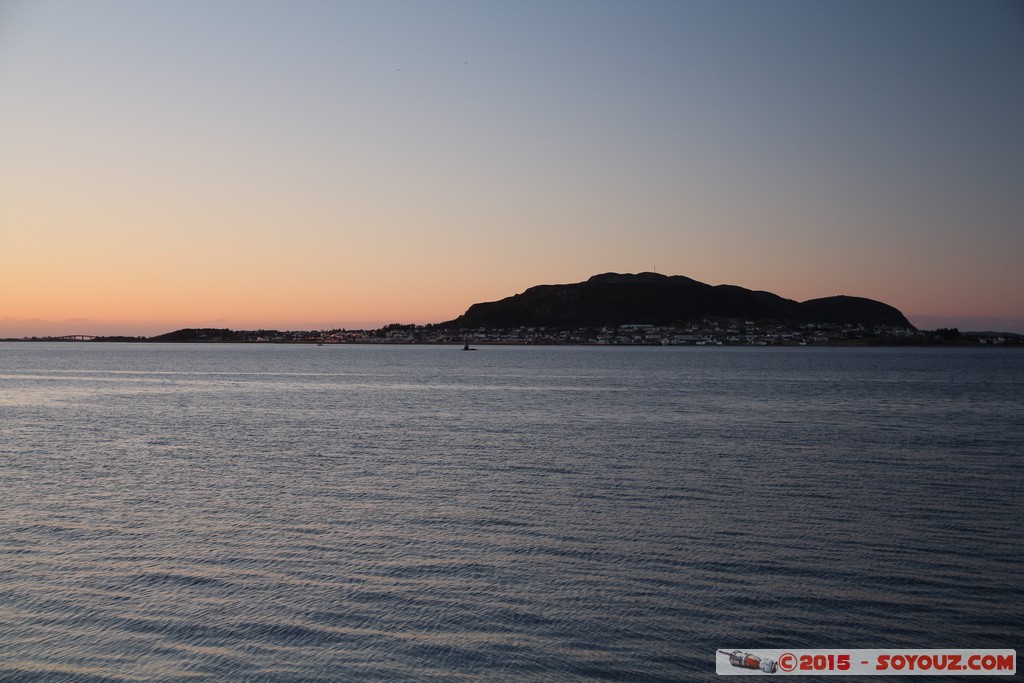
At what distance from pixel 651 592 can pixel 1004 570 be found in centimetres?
837

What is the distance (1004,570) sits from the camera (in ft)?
58.1

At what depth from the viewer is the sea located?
1344 centimetres

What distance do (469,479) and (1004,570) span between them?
1769cm

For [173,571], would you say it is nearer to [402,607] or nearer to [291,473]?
[402,607]

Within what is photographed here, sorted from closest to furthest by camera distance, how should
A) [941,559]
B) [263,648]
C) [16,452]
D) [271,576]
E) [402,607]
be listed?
[263,648] < [402,607] < [271,576] < [941,559] < [16,452]

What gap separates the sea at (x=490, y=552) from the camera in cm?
1344

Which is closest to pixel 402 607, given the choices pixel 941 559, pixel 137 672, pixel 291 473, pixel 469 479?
pixel 137 672

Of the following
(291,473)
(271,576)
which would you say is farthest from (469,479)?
(271,576)

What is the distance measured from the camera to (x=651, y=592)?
1619 centimetres

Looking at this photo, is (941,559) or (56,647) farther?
(941,559)

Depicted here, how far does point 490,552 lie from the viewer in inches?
763

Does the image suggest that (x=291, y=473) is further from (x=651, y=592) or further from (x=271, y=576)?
(x=651, y=592)

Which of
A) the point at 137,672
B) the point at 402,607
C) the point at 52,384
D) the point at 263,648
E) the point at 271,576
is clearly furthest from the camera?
the point at 52,384

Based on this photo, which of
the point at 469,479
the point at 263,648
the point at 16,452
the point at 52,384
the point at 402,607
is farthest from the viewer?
the point at 52,384
